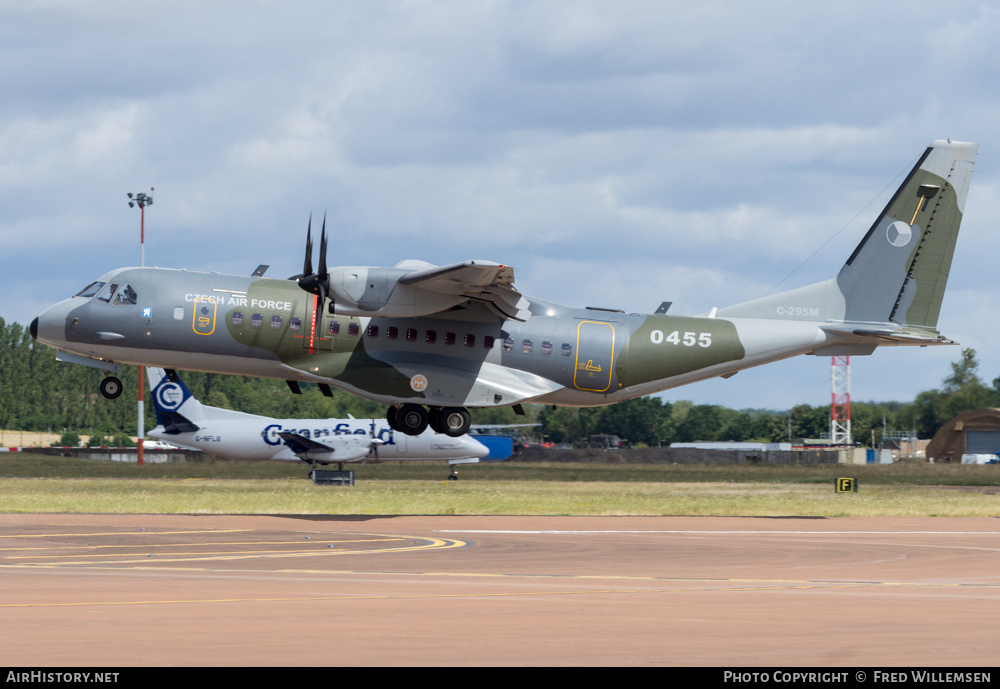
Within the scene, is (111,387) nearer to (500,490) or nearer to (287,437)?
(500,490)

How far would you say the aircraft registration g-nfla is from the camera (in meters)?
32.0

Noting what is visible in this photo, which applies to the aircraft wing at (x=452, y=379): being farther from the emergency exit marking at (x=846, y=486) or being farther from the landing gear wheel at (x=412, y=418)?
the emergency exit marking at (x=846, y=486)

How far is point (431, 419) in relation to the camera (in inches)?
1367

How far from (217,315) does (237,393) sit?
236 ft

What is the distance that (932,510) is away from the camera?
→ 33844 millimetres

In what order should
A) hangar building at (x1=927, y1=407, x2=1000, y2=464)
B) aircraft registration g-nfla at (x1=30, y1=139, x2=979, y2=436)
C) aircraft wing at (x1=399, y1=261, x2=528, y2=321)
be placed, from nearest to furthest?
aircraft wing at (x1=399, y1=261, x2=528, y2=321) → aircraft registration g-nfla at (x1=30, y1=139, x2=979, y2=436) → hangar building at (x1=927, y1=407, x2=1000, y2=464)

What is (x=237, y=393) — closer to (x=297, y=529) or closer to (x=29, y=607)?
(x=297, y=529)

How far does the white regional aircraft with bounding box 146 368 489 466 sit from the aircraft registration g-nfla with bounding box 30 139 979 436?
23446 mm

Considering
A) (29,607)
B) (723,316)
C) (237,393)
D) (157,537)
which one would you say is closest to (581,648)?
(29,607)

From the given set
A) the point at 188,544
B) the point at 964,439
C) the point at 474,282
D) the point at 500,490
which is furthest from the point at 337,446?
the point at 964,439

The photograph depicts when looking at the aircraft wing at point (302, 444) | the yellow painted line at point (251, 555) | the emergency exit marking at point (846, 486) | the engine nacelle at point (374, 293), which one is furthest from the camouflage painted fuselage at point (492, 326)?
the aircraft wing at point (302, 444)

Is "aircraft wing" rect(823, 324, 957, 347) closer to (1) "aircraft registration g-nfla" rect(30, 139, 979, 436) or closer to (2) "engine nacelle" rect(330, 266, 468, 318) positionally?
(1) "aircraft registration g-nfla" rect(30, 139, 979, 436)

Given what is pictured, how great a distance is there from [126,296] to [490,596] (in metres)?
21.5

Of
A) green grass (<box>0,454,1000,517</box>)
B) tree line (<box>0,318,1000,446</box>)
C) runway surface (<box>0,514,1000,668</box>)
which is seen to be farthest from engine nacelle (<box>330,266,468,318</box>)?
tree line (<box>0,318,1000,446</box>)
